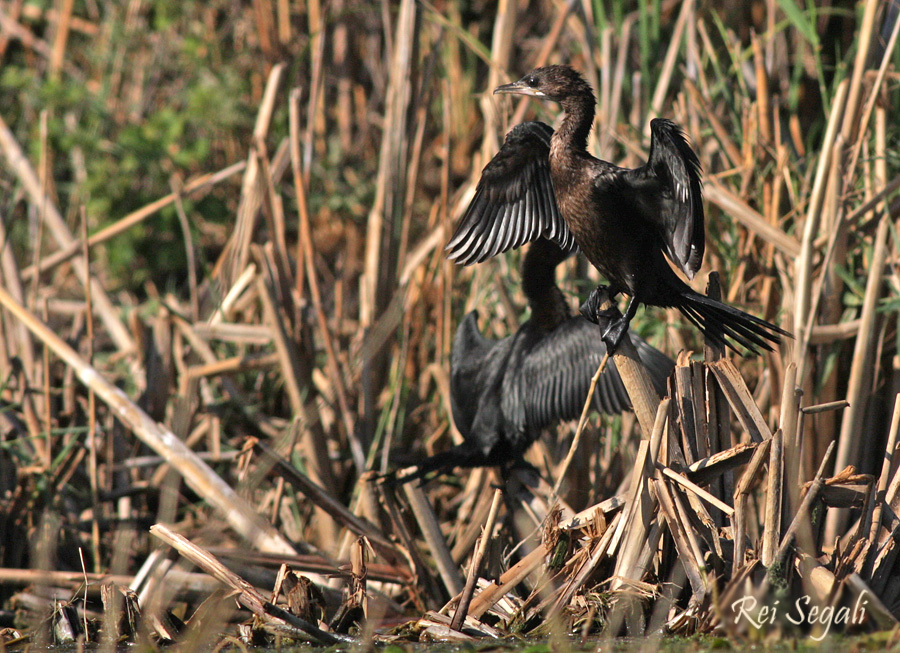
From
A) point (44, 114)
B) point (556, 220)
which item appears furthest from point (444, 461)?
point (44, 114)

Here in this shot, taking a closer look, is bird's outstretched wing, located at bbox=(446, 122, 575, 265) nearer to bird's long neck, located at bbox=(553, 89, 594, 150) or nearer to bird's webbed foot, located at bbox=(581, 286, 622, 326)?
bird's long neck, located at bbox=(553, 89, 594, 150)

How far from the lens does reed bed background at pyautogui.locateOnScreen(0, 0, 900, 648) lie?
2.42 m

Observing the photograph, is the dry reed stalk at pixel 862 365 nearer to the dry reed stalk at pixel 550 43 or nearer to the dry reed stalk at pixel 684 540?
the dry reed stalk at pixel 684 540

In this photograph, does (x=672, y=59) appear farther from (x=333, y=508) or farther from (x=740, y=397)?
(x=333, y=508)

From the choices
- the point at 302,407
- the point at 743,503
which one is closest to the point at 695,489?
the point at 743,503

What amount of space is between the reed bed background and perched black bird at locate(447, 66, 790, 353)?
0.77 feet

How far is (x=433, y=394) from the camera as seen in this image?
4055mm

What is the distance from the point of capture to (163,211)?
5.07 metres

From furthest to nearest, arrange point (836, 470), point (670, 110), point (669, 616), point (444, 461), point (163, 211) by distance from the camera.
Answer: point (163, 211) → point (670, 110) → point (444, 461) → point (836, 470) → point (669, 616)

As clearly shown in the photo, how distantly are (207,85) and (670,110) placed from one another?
2.60 meters

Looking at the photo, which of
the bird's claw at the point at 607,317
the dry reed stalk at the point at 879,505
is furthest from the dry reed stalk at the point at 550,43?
the dry reed stalk at the point at 879,505

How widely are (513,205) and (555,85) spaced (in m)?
0.40

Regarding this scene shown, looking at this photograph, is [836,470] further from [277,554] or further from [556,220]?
[277,554]

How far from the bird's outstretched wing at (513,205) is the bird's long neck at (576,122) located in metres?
0.16
